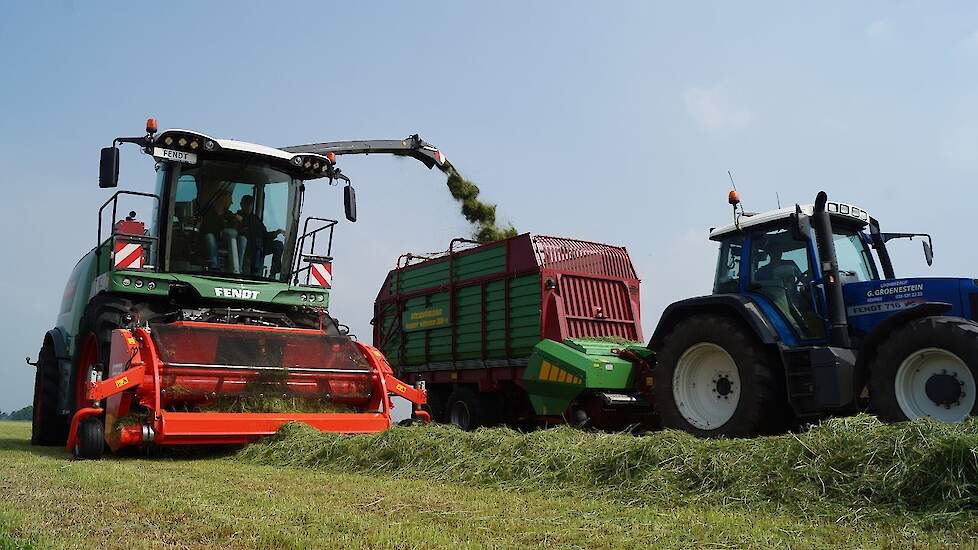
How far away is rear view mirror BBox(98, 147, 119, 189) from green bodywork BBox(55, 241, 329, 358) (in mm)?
823

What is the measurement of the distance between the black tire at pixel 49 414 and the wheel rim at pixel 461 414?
463cm

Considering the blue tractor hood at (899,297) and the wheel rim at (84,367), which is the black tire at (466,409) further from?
the blue tractor hood at (899,297)

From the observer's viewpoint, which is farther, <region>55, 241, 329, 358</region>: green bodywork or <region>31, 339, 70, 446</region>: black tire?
<region>31, 339, 70, 446</region>: black tire

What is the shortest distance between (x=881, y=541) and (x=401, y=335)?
980cm

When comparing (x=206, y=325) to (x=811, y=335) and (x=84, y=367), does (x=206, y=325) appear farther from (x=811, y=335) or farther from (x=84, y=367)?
(x=811, y=335)

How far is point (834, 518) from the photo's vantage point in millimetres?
3787

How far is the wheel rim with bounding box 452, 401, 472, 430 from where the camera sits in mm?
11164

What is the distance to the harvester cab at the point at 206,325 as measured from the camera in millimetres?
6988

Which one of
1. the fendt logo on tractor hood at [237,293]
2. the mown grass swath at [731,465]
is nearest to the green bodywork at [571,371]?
the mown grass swath at [731,465]

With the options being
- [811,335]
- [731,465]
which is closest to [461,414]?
[811,335]

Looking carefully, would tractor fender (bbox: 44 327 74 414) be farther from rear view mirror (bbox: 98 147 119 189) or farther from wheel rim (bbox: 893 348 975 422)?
wheel rim (bbox: 893 348 975 422)

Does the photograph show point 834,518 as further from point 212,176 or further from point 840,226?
point 212,176

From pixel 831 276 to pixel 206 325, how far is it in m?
5.43

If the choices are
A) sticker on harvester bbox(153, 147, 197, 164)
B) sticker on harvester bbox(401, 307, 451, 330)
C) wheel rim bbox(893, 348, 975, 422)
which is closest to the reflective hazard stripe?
sticker on harvester bbox(153, 147, 197, 164)
